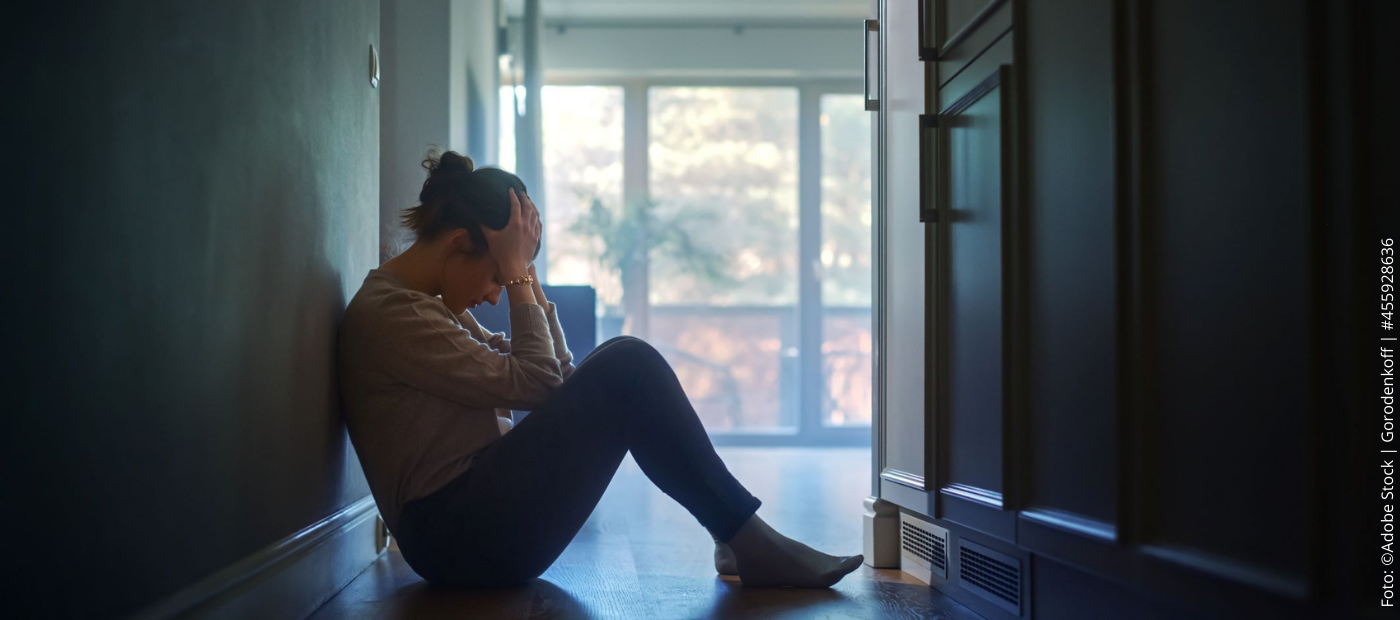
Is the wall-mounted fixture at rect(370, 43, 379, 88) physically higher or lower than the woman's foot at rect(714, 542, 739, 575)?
higher

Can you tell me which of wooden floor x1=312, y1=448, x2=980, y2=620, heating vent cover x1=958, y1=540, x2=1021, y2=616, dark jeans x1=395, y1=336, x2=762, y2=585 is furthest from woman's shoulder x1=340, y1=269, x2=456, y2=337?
heating vent cover x1=958, y1=540, x2=1021, y2=616

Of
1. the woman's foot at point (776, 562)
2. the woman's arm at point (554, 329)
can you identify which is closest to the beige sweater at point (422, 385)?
the woman's arm at point (554, 329)

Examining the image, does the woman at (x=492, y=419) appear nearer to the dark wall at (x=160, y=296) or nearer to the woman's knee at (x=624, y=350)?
the woman's knee at (x=624, y=350)

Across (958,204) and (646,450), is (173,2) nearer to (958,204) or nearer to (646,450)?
(646,450)

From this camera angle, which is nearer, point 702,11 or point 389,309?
point 389,309

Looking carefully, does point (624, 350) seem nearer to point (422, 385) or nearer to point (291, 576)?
point (422, 385)

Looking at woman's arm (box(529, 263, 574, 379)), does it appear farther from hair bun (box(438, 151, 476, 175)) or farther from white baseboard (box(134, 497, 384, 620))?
white baseboard (box(134, 497, 384, 620))

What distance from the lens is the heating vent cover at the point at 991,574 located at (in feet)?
5.25

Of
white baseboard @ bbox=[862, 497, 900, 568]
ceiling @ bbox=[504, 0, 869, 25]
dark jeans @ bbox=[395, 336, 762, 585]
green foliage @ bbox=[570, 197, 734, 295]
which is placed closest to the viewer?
dark jeans @ bbox=[395, 336, 762, 585]

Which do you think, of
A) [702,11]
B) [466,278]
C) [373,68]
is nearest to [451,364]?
[466,278]

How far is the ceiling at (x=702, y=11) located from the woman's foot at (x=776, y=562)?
14.9ft

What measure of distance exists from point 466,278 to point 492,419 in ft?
0.91

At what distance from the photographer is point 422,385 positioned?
1693 mm

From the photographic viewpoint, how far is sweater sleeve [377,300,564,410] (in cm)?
169
